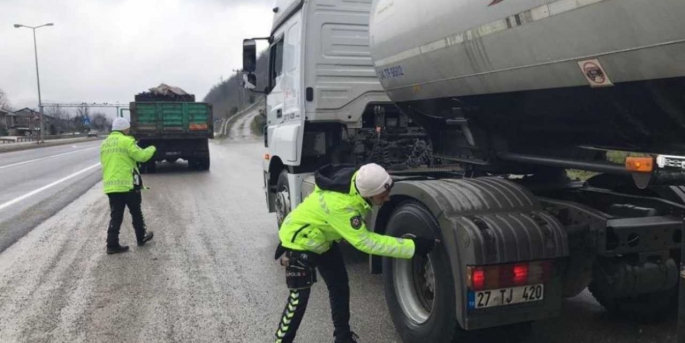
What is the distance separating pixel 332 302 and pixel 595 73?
6.78ft

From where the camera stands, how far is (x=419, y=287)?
12.3ft

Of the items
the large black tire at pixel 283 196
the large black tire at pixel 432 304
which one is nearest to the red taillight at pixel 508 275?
the large black tire at pixel 432 304

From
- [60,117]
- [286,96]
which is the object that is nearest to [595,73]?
[286,96]

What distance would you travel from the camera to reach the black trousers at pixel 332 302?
3.43 metres

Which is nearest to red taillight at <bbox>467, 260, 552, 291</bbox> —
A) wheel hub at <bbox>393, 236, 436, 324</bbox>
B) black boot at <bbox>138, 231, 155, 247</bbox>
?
wheel hub at <bbox>393, 236, 436, 324</bbox>

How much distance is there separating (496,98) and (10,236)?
7.02 metres

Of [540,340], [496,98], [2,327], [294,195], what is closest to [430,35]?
[496,98]

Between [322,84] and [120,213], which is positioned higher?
[322,84]

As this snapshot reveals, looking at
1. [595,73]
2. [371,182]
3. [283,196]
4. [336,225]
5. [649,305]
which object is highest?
[595,73]

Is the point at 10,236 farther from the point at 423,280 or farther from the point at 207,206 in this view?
the point at 423,280

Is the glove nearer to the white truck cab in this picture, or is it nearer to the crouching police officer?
the crouching police officer

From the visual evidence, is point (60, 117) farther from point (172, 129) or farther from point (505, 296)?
point (505, 296)

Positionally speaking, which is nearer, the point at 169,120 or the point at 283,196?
the point at 283,196

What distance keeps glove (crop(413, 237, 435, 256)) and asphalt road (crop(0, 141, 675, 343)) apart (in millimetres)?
981
